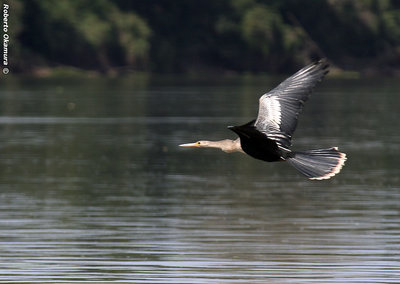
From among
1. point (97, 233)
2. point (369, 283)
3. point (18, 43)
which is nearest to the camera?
point (369, 283)

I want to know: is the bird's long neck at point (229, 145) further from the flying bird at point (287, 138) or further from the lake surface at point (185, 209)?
the lake surface at point (185, 209)

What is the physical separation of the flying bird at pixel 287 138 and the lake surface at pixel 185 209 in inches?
122

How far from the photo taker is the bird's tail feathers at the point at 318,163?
14.8m

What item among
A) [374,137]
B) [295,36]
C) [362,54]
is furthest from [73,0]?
[374,137]

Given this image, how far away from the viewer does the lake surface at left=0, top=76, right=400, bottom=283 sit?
1944cm

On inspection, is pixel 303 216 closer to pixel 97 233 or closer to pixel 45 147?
pixel 97 233

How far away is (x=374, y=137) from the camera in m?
46.5

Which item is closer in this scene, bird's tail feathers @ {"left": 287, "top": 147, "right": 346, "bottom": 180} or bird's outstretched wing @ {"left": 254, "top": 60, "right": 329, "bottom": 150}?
Answer: bird's tail feathers @ {"left": 287, "top": 147, "right": 346, "bottom": 180}

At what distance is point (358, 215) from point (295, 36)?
4178 inches

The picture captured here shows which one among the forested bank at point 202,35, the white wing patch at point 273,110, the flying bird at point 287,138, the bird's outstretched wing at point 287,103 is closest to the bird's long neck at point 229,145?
the flying bird at point 287,138

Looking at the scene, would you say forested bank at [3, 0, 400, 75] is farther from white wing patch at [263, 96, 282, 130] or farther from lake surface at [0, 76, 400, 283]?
white wing patch at [263, 96, 282, 130]

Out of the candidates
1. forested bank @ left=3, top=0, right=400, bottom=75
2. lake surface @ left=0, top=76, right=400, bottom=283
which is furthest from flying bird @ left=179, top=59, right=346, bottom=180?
forested bank @ left=3, top=0, right=400, bottom=75

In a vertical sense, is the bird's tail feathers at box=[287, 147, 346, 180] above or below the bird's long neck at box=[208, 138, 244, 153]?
below

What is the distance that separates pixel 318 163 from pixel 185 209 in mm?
11195
